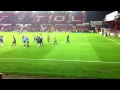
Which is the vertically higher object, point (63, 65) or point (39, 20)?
point (39, 20)

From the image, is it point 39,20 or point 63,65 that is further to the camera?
point 39,20

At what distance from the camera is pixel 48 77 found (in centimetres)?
1038

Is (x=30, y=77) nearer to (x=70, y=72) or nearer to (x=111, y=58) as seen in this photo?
(x=70, y=72)

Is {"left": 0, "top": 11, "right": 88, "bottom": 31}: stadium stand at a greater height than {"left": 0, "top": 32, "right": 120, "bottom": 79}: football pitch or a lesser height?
greater

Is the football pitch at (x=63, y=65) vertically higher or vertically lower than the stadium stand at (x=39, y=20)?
lower

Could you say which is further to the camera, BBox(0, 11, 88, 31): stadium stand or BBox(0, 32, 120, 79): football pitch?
BBox(0, 11, 88, 31): stadium stand

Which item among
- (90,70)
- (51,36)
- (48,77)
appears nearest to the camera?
(48,77)

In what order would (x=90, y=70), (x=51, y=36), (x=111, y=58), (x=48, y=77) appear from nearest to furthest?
(x=48, y=77)
(x=90, y=70)
(x=111, y=58)
(x=51, y=36)

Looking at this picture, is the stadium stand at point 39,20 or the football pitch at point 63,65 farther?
the stadium stand at point 39,20
